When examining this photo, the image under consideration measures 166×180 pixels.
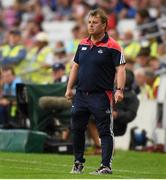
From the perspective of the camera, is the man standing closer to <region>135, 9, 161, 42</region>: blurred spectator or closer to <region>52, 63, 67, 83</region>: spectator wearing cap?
<region>52, 63, 67, 83</region>: spectator wearing cap

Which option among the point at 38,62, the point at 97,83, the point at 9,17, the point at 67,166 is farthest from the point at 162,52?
the point at 97,83

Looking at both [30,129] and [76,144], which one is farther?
[30,129]

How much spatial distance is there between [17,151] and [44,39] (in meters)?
7.44

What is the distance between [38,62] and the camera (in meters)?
24.3

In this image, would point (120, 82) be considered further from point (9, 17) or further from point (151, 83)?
point (9, 17)

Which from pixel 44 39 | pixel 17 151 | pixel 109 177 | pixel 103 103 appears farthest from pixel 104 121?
pixel 44 39

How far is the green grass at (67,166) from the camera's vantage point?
39.3 feet

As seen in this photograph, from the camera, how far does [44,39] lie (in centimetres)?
2464

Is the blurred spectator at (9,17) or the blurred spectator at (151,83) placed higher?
the blurred spectator at (9,17)

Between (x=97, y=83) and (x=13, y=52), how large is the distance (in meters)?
12.2

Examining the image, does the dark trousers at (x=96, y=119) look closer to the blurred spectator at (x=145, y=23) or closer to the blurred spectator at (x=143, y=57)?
the blurred spectator at (x=143, y=57)

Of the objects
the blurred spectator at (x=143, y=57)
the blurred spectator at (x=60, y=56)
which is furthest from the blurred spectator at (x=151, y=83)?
the blurred spectator at (x=60, y=56)

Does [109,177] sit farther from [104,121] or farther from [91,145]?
[91,145]

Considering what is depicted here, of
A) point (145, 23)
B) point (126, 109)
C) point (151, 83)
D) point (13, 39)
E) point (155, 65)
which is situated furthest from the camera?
point (13, 39)
